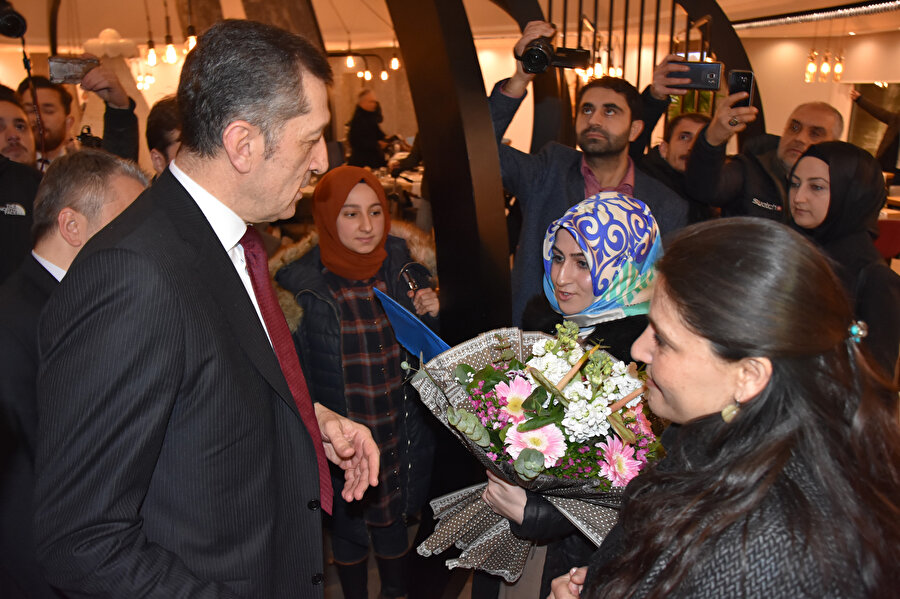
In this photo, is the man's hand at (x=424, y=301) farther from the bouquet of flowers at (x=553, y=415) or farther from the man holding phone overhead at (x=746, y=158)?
the man holding phone overhead at (x=746, y=158)

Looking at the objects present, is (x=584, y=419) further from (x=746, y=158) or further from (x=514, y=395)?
(x=746, y=158)

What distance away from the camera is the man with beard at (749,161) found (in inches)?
126

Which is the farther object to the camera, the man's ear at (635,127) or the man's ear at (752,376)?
the man's ear at (635,127)

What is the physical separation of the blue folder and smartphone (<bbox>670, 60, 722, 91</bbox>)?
7.28 ft

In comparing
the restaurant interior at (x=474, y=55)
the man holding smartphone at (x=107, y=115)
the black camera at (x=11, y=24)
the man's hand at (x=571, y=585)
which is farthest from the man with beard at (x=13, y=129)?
the man's hand at (x=571, y=585)

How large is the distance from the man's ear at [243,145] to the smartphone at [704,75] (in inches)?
103

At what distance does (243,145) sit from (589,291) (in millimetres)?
1178

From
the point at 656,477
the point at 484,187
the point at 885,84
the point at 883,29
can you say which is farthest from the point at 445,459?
the point at 885,84

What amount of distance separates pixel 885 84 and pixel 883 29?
4.83ft

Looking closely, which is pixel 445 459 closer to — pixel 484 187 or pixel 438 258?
pixel 438 258

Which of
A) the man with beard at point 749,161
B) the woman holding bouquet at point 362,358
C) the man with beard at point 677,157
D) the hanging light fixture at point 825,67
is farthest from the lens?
the hanging light fixture at point 825,67

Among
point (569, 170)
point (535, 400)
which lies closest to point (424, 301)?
point (569, 170)

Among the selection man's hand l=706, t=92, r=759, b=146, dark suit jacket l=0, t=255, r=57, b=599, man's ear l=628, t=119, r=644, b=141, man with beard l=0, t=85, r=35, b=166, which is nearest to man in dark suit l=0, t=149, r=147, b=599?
dark suit jacket l=0, t=255, r=57, b=599

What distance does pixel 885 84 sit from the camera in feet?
38.7
